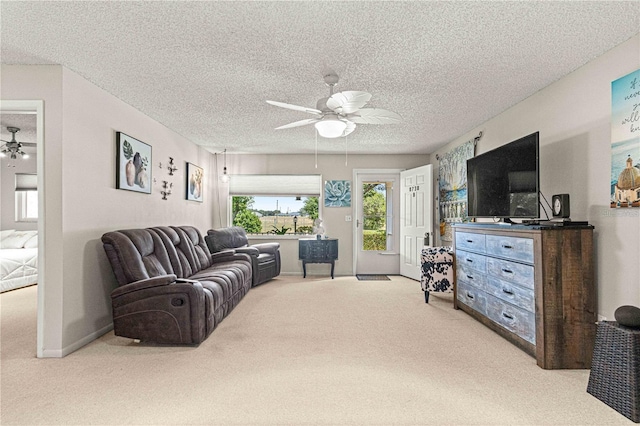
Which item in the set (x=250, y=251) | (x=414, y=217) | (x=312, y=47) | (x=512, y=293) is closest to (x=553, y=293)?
(x=512, y=293)

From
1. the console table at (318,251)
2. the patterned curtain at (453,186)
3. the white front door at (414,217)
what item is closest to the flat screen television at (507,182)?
the patterned curtain at (453,186)

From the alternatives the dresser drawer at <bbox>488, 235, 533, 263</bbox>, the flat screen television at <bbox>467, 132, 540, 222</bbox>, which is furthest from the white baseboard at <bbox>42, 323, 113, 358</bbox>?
the flat screen television at <bbox>467, 132, 540, 222</bbox>

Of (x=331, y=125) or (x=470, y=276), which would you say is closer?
(x=331, y=125)

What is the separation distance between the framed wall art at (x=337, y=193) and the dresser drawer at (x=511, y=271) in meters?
3.69

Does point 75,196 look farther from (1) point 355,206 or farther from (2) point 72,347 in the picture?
(1) point 355,206

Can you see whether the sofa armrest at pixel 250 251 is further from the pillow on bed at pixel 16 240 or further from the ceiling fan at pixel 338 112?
the pillow on bed at pixel 16 240

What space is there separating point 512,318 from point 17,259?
6.94 metres

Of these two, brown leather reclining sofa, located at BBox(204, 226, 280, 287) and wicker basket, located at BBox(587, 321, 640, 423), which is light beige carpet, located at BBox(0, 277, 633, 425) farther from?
brown leather reclining sofa, located at BBox(204, 226, 280, 287)

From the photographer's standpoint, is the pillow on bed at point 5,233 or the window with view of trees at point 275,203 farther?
the window with view of trees at point 275,203

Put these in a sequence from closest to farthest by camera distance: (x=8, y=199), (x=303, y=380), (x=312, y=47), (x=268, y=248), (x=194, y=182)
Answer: (x=303, y=380), (x=312, y=47), (x=194, y=182), (x=268, y=248), (x=8, y=199)

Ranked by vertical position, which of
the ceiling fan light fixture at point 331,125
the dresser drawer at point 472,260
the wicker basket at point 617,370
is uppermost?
the ceiling fan light fixture at point 331,125

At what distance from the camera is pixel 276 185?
6770mm

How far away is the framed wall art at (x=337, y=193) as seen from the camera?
671 centimetres

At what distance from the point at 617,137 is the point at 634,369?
5.16 ft
